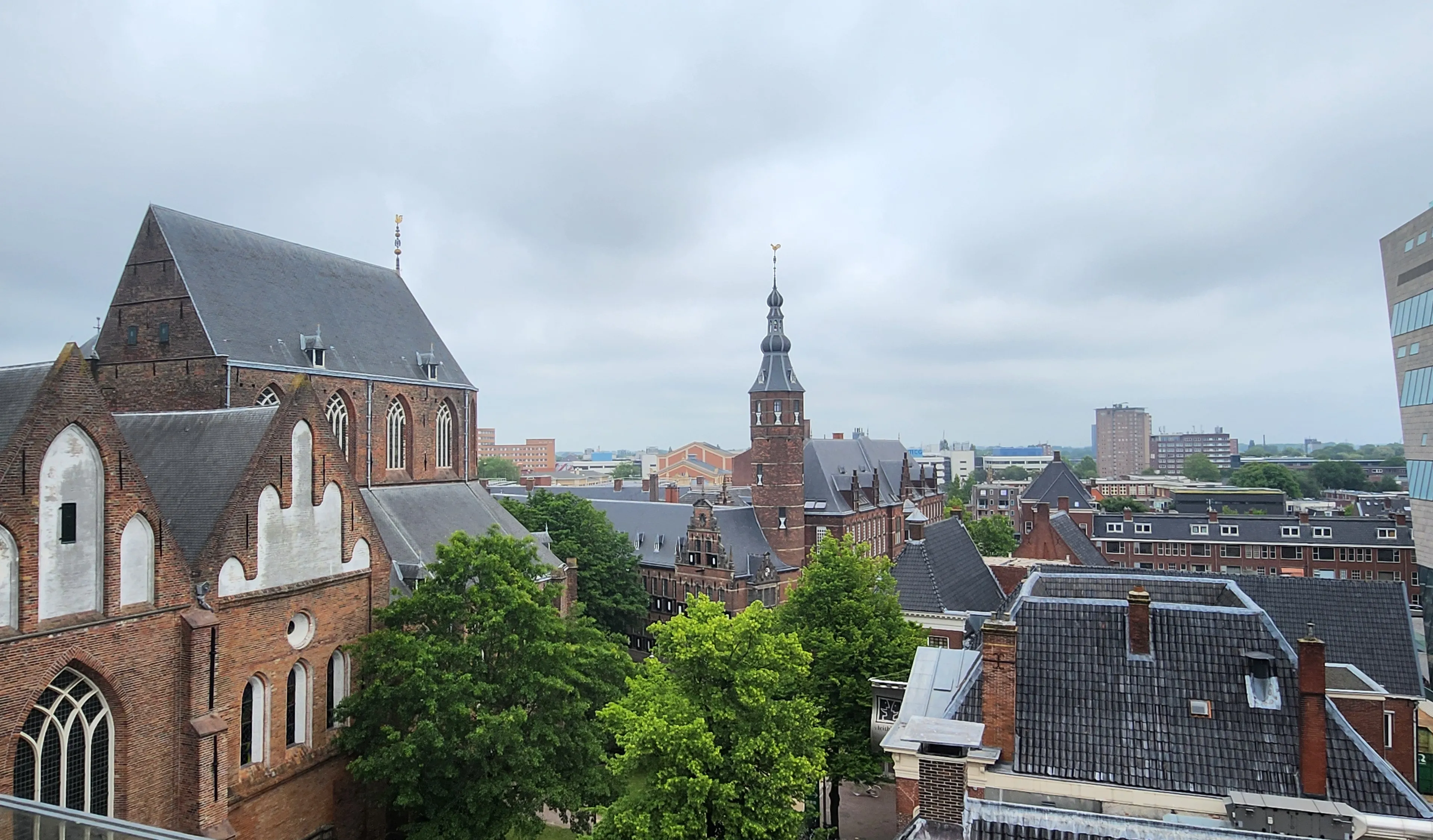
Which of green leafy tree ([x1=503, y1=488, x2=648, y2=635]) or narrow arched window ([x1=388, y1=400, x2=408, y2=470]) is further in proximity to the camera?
green leafy tree ([x1=503, y1=488, x2=648, y2=635])

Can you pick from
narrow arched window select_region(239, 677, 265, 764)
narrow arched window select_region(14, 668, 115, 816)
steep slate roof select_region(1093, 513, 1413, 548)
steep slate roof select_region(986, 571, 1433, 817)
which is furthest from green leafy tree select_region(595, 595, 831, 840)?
steep slate roof select_region(1093, 513, 1413, 548)

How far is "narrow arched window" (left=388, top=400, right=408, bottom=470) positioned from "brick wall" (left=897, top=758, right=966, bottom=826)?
29468mm

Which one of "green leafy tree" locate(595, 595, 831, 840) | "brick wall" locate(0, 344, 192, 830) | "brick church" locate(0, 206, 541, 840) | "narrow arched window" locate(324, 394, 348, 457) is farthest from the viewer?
"narrow arched window" locate(324, 394, 348, 457)

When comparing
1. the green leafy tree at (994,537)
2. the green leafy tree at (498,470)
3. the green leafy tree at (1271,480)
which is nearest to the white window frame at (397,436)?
the green leafy tree at (994,537)

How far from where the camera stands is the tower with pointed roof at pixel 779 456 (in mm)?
62344

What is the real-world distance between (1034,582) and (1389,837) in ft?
32.3

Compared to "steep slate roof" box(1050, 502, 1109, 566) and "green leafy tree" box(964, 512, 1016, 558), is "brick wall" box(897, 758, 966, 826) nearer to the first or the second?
"steep slate roof" box(1050, 502, 1109, 566)

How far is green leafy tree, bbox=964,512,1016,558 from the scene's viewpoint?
79.4 meters

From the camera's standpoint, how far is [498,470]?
173m

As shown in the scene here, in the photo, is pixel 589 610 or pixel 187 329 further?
pixel 589 610

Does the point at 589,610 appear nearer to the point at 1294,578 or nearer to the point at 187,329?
the point at 187,329

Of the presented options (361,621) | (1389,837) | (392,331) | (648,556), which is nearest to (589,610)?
(648,556)

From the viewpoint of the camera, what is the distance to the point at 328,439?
2347 centimetres

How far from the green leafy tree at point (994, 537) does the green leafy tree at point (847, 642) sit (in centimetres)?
4966
